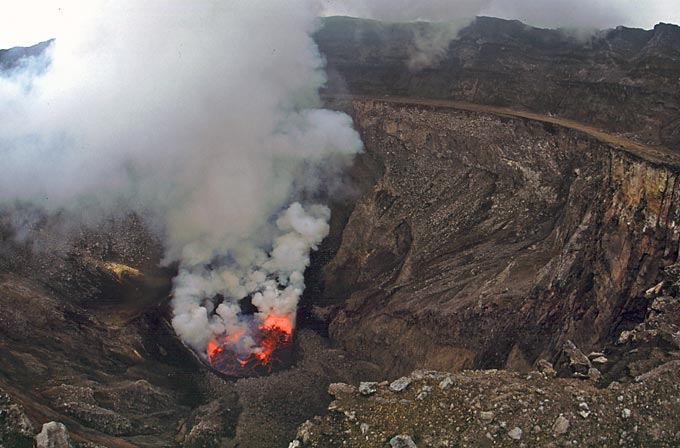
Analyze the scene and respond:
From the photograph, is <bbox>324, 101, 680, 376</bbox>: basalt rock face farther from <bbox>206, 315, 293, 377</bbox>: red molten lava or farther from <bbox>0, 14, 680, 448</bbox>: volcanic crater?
<bbox>206, 315, 293, 377</bbox>: red molten lava

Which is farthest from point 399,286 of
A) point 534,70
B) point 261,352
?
point 534,70

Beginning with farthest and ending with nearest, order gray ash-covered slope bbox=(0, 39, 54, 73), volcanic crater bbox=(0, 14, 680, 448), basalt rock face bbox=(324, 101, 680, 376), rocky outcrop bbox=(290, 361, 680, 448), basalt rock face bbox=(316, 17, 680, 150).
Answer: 1. gray ash-covered slope bbox=(0, 39, 54, 73)
2. basalt rock face bbox=(316, 17, 680, 150)
3. basalt rock face bbox=(324, 101, 680, 376)
4. volcanic crater bbox=(0, 14, 680, 448)
5. rocky outcrop bbox=(290, 361, 680, 448)

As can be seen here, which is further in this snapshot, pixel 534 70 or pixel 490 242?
pixel 534 70

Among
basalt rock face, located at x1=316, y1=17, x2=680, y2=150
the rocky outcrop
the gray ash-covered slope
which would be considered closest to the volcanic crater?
basalt rock face, located at x1=316, y1=17, x2=680, y2=150

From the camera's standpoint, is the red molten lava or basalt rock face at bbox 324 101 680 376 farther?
the red molten lava

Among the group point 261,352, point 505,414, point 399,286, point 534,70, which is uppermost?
point 534,70

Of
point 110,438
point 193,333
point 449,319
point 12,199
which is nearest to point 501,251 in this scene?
point 449,319

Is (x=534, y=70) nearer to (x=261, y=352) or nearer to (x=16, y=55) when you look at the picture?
(x=261, y=352)
